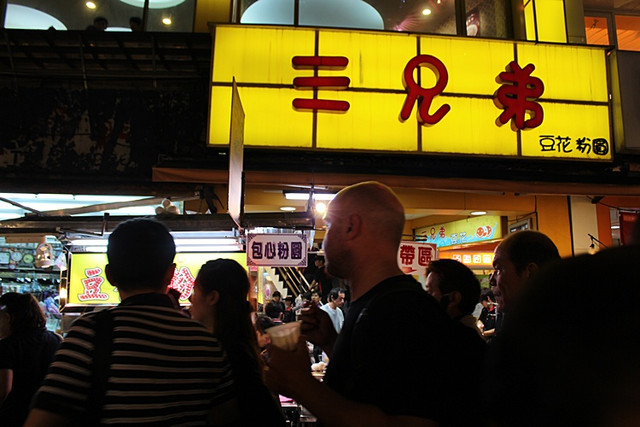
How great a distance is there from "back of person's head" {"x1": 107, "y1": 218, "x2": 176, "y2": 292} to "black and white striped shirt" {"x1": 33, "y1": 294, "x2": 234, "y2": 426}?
8 cm

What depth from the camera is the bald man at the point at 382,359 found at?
59.8 inches

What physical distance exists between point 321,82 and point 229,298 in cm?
520

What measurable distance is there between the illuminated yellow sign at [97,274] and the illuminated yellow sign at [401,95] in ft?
6.35

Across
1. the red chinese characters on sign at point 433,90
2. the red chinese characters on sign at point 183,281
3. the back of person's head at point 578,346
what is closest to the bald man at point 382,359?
the back of person's head at point 578,346

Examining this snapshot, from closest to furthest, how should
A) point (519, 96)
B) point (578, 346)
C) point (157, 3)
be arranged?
point (578, 346), point (519, 96), point (157, 3)

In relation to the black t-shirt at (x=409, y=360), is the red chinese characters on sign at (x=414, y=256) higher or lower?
higher

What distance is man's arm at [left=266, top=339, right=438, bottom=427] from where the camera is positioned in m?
1.52

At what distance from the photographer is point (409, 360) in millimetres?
1536

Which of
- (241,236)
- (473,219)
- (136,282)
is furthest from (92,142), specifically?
(473,219)

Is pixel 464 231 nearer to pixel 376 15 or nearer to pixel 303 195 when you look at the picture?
pixel 303 195

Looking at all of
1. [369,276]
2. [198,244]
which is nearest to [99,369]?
[369,276]

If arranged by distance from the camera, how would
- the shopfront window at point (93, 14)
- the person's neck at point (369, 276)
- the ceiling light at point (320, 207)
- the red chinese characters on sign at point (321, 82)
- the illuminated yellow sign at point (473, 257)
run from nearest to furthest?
the person's neck at point (369, 276) < the red chinese characters on sign at point (321, 82) < the shopfront window at point (93, 14) < the ceiling light at point (320, 207) < the illuminated yellow sign at point (473, 257)

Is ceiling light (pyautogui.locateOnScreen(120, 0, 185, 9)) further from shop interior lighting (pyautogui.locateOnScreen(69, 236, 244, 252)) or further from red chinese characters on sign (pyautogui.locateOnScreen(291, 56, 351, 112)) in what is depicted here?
shop interior lighting (pyautogui.locateOnScreen(69, 236, 244, 252))

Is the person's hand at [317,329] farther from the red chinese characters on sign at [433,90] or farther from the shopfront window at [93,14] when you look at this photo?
the shopfront window at [93,14]
